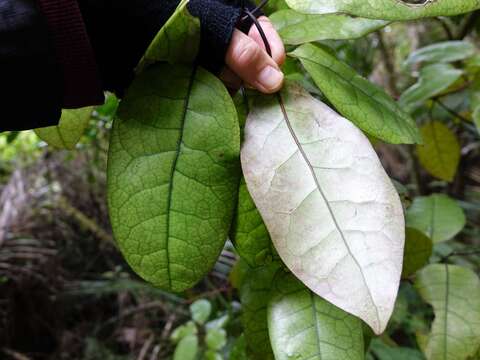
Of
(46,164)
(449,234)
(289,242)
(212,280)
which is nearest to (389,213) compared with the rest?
(289,242)

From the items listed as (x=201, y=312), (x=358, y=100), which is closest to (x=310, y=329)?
(x=358, y=100)

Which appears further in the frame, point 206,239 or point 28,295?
point 28,295

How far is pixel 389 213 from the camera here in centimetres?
37

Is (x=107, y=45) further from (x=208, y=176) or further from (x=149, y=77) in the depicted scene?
(x=208, y=176)

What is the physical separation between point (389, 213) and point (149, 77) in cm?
26

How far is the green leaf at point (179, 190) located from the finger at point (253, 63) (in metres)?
0.03

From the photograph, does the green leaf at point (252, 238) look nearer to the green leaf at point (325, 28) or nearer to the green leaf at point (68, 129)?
the green leaf at point (325, 28)

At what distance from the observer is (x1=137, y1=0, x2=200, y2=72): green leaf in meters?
0.39

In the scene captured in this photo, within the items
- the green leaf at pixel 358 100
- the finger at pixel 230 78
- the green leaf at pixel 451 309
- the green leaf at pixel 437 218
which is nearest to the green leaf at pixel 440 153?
the green leaf at pixel 437 218

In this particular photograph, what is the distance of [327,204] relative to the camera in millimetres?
383

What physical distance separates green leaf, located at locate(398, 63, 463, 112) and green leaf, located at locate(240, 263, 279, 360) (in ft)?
1.75

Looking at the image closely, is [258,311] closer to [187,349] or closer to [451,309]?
[451,309]

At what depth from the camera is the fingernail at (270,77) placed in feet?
1.42

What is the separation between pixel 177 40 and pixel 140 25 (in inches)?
2.5
